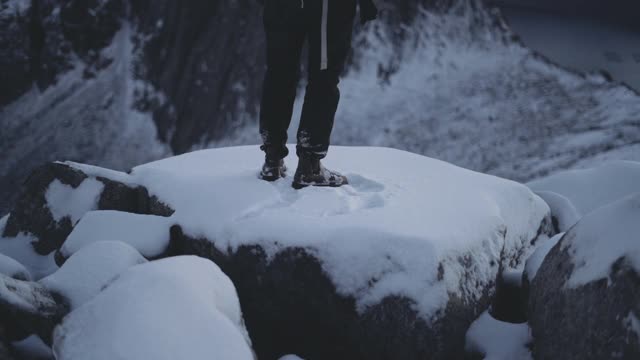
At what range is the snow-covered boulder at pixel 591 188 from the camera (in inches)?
90.3

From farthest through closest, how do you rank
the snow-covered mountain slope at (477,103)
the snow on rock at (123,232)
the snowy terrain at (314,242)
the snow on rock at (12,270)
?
1. the snow-covered mountain slope at (477,103)
2. the snow on rock at (123,232)
3. the snow on rock at (12,270)
4. the snowy terrain at (314,242)

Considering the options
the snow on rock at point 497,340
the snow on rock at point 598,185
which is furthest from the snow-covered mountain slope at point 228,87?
the snow on rock at point 497,340

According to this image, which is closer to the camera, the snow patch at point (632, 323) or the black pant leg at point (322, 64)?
the snow patch at point (632, 323)

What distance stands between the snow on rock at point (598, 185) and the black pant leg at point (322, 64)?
50.4 inches

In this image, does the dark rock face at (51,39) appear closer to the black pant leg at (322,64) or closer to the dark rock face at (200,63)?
the dark rock face at (200,63)

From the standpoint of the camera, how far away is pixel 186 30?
506 cm

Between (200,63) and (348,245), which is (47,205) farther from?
(200,63)

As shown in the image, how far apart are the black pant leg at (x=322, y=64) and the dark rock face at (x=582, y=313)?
0.83 metres

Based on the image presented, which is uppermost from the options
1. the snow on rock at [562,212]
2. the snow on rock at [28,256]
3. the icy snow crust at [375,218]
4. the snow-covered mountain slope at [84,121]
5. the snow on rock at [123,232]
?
the icy snow crust at [375,218]

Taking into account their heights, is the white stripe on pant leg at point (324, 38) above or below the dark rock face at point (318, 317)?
above

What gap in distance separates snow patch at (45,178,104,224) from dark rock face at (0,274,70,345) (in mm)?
716

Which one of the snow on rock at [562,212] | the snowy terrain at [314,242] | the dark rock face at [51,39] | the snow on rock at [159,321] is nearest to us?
the snow on rock at [159,321]

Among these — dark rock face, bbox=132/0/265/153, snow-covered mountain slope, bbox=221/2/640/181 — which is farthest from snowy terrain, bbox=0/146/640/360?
dark rock face, bbox=132/0/265/153

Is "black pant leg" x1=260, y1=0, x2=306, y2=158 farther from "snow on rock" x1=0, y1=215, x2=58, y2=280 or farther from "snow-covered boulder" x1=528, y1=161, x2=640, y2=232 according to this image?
"snow-covered boulder" x1=528, y1=161, x2=640, y2=232
